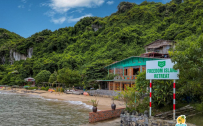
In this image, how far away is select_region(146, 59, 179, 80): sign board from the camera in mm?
8975

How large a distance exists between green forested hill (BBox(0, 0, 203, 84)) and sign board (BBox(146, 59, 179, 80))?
2453 cm

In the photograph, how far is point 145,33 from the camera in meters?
58.0

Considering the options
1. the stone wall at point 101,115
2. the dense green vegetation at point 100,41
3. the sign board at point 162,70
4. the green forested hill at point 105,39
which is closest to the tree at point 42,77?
the dense green vegetation at point 100,41

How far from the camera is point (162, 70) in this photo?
9.20 m

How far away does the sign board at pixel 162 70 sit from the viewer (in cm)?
898

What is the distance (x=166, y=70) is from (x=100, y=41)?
55.3 m

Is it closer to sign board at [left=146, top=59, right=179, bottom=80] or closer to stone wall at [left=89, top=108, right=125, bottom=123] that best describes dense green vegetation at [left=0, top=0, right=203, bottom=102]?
stone wall at [left=89, top=108, right=125, bottom=123]

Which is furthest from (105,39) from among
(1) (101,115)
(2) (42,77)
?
(1) (101,115)

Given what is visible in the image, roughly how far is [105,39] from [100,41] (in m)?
2.56

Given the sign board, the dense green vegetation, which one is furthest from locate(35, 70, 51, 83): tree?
the sign board

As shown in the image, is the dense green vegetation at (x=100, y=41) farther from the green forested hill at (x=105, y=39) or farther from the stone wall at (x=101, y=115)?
the stone wall at (x=101, y=115)

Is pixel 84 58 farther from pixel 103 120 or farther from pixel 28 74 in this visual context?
pixel 103 120

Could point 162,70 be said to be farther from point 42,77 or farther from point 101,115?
point 42,77

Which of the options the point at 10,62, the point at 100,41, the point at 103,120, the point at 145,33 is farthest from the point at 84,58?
the point at 10,62
